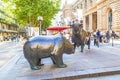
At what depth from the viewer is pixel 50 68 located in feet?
35.9

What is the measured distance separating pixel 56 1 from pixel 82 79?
4040 cm

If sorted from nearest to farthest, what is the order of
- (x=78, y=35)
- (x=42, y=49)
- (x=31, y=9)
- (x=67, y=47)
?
1. (x=42, y=49)
2. (x=67, y=47)
3. (x=78, y=35)
4. (x=31, y=9)

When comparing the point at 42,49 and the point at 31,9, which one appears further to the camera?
the point at 31,9

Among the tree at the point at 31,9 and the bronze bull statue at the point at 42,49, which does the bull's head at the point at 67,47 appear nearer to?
the bronze bull statue at the point at 42,49

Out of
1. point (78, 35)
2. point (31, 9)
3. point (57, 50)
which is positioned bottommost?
point (57, 50)

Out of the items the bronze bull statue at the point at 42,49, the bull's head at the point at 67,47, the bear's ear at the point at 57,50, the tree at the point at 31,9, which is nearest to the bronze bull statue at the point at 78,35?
the bull's head at the point at 67,47

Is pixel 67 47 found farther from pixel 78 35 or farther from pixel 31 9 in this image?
pixel 31 9

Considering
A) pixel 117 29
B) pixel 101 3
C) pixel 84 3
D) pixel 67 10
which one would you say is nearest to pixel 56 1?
pixel 101 3

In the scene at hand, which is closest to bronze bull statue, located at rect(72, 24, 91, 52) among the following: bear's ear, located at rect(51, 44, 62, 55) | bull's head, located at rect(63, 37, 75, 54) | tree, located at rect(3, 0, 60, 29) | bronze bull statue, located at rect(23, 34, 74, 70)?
bull's head, located at rect(63, 37, 75, 54)

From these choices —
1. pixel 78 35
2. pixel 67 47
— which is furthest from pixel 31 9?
pixel 67 47

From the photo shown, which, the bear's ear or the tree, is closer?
the bear's ear

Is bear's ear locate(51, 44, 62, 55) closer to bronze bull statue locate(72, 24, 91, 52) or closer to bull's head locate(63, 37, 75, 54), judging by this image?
bull's head locate(63, 37, 75, 54)

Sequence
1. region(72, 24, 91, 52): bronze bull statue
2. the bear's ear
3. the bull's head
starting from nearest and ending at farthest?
the bear's ear
the bull's head
region(72, 24, 91, 52): bronze bull statue

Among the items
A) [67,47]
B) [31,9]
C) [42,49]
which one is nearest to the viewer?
[42,49]
